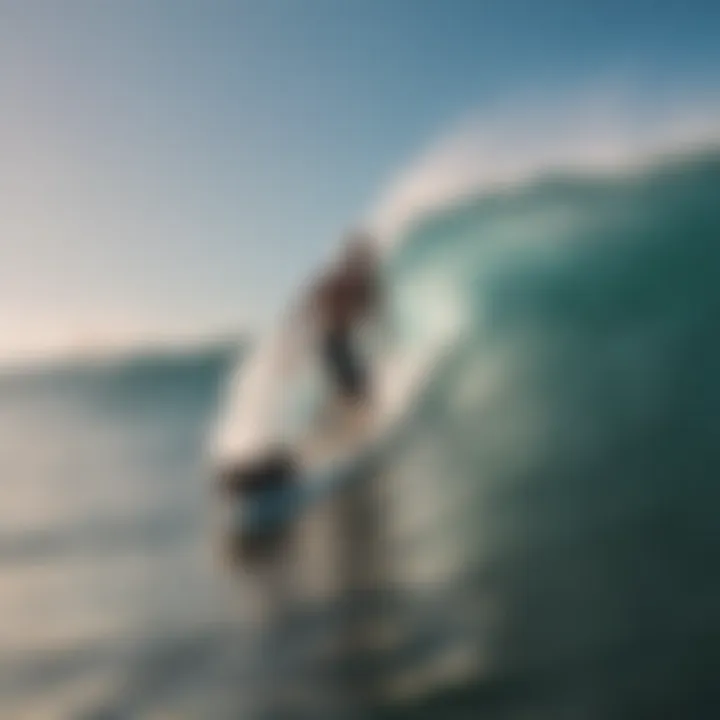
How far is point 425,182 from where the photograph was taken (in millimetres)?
1157

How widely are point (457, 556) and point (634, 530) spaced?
195 millimetres

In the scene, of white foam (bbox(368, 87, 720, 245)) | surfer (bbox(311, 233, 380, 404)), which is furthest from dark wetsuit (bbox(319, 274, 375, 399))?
white foam (bbox(368, 87, 720, 245))

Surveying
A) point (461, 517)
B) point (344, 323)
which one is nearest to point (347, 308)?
point (344, 323)

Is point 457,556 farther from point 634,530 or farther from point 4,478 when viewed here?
point 4,478

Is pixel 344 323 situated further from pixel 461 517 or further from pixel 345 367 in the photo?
pixel 461 517

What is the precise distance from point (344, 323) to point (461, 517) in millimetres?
247

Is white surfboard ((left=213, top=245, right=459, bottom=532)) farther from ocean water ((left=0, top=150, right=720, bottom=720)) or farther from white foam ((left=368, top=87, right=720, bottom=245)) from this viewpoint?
white foam ((left=368, top=87, right=720, bottom=245))

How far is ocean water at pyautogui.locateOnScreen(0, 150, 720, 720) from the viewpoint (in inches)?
42.1

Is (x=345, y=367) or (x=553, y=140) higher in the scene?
(x=553, y=140)

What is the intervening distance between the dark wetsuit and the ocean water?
43 millimetres

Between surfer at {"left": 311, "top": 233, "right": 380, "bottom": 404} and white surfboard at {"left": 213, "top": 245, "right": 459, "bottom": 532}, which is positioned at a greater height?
surfer at {"left": 311, "top": 233, "right": 380, "bottom": 404}

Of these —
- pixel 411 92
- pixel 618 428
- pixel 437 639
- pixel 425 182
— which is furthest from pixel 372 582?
pixel 411 92

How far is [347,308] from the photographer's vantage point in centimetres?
113

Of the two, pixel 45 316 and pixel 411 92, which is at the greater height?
pixel 411 92
